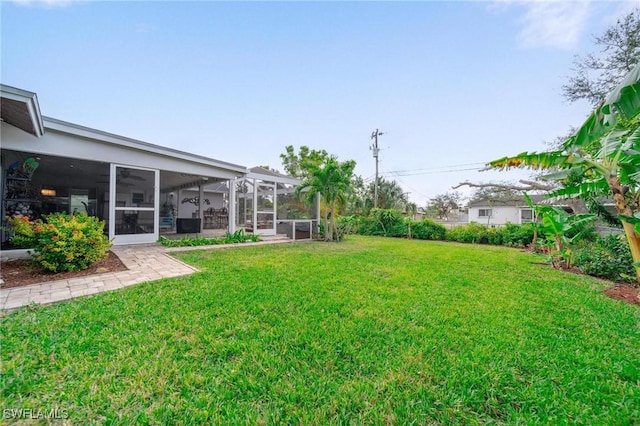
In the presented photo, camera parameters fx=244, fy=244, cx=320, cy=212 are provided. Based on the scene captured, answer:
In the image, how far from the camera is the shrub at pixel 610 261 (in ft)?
19.2

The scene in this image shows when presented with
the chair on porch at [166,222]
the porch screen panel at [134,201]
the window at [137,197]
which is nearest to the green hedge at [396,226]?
the chair on porch at [166,222]

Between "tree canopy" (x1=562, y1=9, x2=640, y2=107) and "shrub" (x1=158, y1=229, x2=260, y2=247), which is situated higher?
"tree canopy" (x1=562, y1=9, x2=640, y2=107)

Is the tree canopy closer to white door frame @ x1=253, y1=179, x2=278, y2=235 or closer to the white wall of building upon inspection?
white door frame @ x1=253, y1=179, x2=278, y2=235

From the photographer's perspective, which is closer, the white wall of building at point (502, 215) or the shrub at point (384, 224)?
the shrub at point (384, 224)

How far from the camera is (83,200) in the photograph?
42.4 ft

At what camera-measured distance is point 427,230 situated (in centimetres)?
1568

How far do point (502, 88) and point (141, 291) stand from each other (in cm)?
1408

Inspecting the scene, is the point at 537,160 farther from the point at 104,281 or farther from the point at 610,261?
the point at 104,281

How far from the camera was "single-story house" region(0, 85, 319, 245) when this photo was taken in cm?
627

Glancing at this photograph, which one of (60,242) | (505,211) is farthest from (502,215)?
(60,242)

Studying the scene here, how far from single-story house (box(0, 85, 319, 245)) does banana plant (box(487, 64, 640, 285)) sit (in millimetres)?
9295

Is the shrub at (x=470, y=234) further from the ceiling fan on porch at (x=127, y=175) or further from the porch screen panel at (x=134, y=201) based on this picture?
the ceiling fan on porch at (x=127, y=175)

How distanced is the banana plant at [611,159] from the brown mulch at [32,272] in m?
8.78

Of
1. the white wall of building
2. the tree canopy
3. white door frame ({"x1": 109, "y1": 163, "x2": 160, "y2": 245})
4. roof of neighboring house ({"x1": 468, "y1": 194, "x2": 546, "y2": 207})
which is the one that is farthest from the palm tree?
the white wall of building
